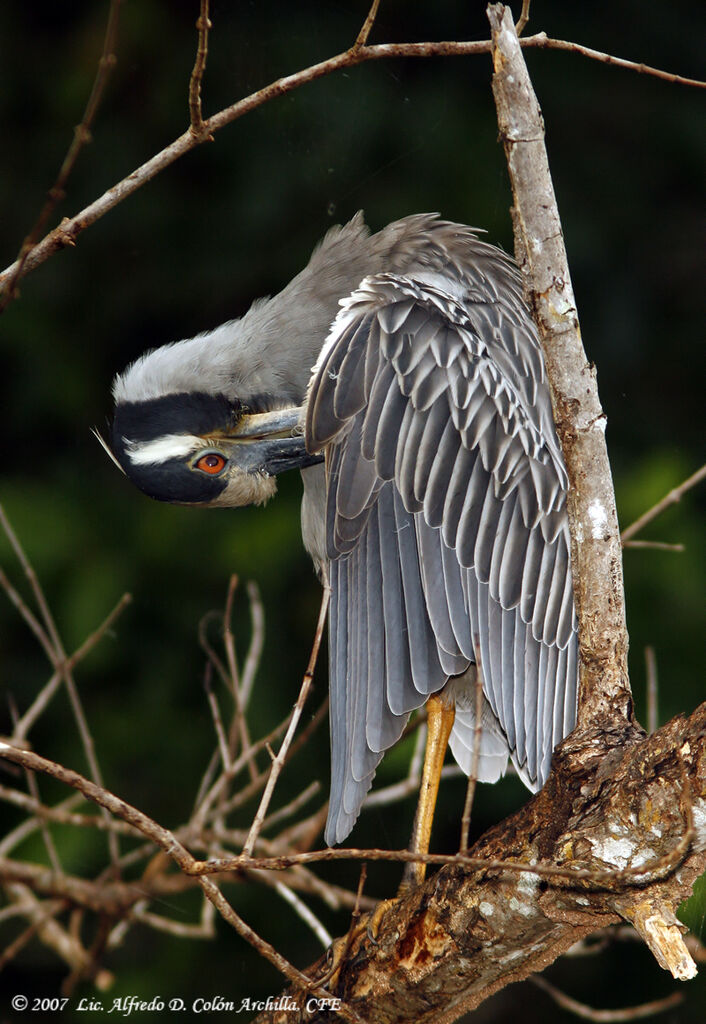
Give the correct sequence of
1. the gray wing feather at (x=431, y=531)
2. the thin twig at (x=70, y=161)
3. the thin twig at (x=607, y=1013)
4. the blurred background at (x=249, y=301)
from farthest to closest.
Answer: the blurred background at (x=249, y=301)
the thin twig at (x=607, y=1013)
the gray wing feather at (x=431, y=531)
the thin twig at (x=70, y=161)

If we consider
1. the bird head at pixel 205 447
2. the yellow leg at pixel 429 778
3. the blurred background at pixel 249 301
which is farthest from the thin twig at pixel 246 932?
the blurred background at pixel 249 301

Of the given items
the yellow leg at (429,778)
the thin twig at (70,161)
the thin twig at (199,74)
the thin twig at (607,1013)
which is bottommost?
the thin twig at (607,1013)

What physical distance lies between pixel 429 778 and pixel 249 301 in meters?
2.05

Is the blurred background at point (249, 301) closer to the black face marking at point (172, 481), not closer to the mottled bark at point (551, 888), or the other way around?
the black face marking at point (172, 481)

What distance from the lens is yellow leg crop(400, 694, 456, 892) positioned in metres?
2.17

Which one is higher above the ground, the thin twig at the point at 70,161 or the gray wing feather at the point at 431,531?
the thin twig at the point at 70,161

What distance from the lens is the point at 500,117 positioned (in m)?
1.59

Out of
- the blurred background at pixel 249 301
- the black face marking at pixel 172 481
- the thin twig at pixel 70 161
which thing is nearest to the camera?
the thin twig at pixel 70 161

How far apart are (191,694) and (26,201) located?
175 cm

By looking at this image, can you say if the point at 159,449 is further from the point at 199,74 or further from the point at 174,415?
the point at 199,74

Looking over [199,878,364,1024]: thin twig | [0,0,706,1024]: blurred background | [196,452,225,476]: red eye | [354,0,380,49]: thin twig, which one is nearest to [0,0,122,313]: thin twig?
[354,0,380,49]: thin twig

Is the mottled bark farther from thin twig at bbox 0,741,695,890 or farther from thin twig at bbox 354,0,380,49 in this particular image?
thin twig at bbox 354,0,380,49

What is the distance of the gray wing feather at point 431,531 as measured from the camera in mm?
2098

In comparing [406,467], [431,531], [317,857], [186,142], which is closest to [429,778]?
[431,531]
